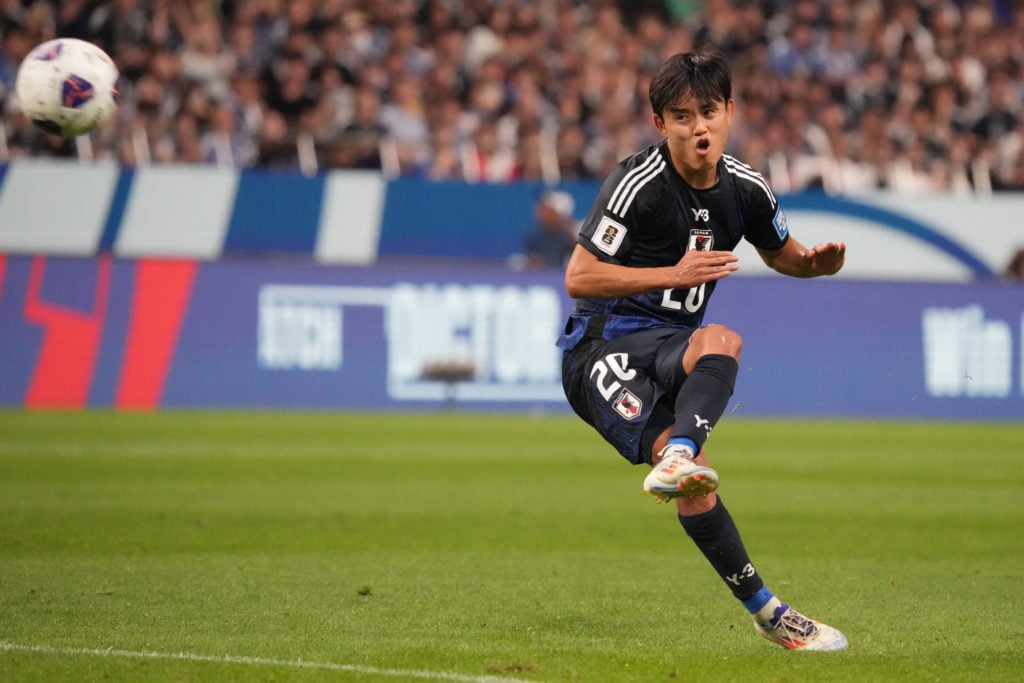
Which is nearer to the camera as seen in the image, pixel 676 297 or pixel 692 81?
pixel 692 81

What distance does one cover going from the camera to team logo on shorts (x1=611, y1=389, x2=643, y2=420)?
593 cm

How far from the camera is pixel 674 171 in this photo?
6.11 metres

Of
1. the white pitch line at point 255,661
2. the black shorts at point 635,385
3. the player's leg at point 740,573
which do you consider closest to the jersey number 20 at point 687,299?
the black shorts at point 635,385

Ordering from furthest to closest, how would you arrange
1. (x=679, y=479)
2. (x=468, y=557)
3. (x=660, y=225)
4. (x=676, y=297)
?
(x=468, y=557) < (x=676, y=297) < (x=660, y=225) < (x=679, y=479)

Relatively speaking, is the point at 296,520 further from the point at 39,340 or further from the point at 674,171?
the point at 39,340

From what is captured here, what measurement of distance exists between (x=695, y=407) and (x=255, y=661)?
182 centimetres

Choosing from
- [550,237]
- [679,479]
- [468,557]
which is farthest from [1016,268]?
[679,479]

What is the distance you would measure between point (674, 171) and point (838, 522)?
15.7 ft

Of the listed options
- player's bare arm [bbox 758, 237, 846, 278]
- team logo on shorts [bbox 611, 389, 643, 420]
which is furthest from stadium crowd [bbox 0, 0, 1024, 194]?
team logo on shorts [bbox 611, 389, 643, 420]

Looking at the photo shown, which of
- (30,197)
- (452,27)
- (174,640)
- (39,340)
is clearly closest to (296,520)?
(174,640)

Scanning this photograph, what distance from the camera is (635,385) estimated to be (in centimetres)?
597

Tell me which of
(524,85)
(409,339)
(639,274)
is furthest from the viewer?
Result: (524,85)

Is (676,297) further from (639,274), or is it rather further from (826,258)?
(826,258)

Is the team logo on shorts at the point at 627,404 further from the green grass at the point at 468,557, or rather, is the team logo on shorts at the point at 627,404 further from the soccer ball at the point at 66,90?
the soccer ball at the point at 66,90
